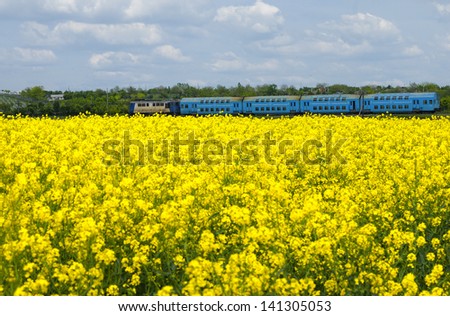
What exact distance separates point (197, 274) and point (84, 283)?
1447 millimetres

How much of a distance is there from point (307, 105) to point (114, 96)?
137 feet

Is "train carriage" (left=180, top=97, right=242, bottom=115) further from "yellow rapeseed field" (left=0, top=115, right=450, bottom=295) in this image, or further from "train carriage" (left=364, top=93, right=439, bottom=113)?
"yellow rapeseed field" (left=0, top=115, right=450, bottom=295)

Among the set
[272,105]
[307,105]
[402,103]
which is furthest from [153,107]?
[402,103]

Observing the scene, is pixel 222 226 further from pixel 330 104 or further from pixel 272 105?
pixel 272 105

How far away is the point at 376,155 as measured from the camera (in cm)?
1374

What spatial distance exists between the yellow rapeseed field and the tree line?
38591mm

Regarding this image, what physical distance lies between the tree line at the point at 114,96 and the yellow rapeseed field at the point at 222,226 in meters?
38.6

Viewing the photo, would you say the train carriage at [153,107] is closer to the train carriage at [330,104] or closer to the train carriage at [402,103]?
the train carriage at [330,104]

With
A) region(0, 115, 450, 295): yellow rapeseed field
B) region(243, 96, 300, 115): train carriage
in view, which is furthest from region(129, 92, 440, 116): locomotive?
region(0, 115, 450, 295): yellow rapeseed field

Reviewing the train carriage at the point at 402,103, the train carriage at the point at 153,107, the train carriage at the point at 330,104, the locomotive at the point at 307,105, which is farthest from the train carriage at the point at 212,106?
the train carriage at the point at 402,103

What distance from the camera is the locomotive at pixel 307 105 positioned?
44.6m

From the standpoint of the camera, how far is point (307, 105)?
47.2 m

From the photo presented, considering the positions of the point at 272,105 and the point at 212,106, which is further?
the point at 212,106

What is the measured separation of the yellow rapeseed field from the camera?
19.4ft
